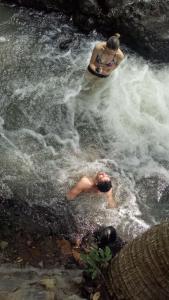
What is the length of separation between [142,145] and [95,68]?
1.72 metres

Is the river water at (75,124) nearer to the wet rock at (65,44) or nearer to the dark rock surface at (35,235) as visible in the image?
the wet rock at (65,44)

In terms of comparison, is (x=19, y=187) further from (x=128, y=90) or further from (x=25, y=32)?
(x=25, y=32)

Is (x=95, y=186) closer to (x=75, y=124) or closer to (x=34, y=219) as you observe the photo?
(x=34, y=219)

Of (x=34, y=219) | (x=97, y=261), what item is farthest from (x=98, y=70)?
(x=97, y=261)

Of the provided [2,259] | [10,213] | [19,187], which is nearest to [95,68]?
[19,187]

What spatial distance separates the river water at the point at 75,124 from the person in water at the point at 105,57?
457 millimetres

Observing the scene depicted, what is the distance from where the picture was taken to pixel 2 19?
905 cm

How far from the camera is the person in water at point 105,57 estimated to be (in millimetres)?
7043

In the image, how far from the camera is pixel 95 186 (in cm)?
652

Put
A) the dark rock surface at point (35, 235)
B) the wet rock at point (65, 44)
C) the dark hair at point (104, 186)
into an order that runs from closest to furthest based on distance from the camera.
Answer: the dark rock surface at point (35, 235) < the dark hair at point (104, 186) < the wet rock at point (65, 44)

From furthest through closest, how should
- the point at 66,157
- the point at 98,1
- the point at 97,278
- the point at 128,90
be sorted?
the point at 98,1
the point at 128,90
the point at 66,157
the point at 97,278

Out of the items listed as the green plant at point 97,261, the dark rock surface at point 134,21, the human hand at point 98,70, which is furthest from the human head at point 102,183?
the dark rock surface at point 134,21

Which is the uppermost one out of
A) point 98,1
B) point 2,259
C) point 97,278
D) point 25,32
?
→ point 98,1

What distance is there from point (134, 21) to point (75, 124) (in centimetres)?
312
